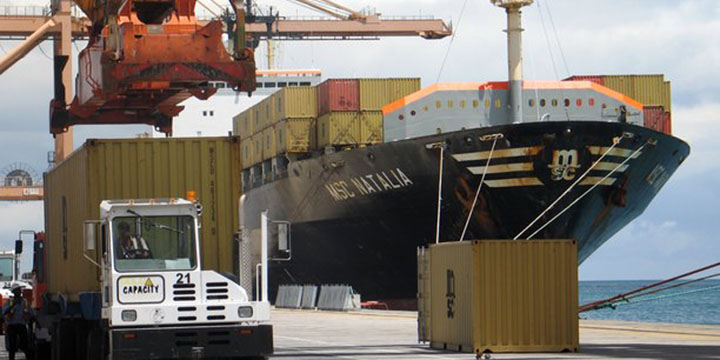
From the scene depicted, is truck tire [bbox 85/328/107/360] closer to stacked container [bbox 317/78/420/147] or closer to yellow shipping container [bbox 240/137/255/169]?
stacked container [bbox 317/78/420/147]

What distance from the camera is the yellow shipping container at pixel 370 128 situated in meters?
49.2

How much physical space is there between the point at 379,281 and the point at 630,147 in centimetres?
1258

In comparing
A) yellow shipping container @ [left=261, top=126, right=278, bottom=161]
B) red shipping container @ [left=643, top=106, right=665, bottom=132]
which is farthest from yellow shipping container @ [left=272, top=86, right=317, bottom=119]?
red shipping container @ [left=643, top=106, right=665, bottom=132]

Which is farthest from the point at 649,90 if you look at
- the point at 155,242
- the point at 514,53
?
the point at 155,242

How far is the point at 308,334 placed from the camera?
3170 cm

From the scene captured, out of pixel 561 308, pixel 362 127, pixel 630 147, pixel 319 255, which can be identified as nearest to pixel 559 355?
pixel 561 308

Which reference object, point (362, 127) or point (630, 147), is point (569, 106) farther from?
point (362, 127)

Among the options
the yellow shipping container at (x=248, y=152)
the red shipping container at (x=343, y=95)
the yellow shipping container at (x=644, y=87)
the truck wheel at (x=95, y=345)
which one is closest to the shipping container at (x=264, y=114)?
the yellow shipping container at (x=248, y=152)

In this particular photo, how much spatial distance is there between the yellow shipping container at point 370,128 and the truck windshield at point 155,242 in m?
32.7

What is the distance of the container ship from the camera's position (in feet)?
142

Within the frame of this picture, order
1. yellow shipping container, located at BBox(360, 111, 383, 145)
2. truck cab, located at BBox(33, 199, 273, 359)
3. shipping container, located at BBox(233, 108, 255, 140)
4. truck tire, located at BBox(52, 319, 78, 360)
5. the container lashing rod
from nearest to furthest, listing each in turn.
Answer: truck cab, located at BBox(33, 199, 273, 359), truck tire, located at BBox(52, 319, 78, 360), the container lashing rod, yellow shipping container, located at BBox(360, 111, 383, 145), shipping container, located at BBox(233, 108, 255, 140)

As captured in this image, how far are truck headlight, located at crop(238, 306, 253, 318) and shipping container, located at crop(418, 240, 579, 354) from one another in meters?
7.50

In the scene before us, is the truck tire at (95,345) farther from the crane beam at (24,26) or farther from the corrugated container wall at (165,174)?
the crane beam at (24,26)

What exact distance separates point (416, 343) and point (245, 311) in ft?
36.7
